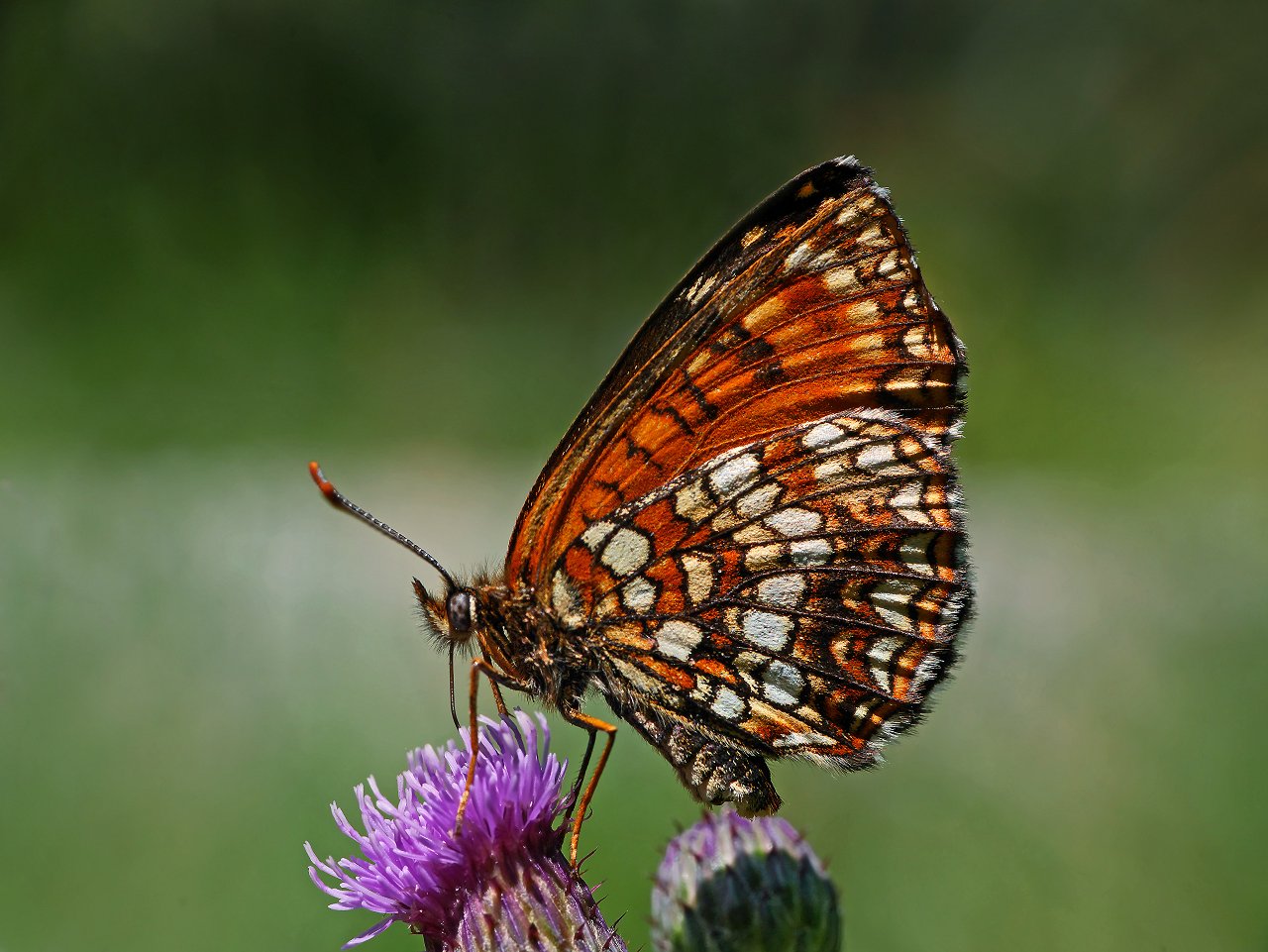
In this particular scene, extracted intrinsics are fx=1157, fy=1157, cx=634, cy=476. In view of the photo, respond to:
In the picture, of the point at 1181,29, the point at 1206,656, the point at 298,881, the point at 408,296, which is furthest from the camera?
the point at 408,296

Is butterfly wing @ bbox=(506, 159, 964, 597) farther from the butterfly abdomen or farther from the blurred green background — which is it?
the blurred green background

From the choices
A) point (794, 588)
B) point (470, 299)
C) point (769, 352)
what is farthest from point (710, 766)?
point (470, 299)

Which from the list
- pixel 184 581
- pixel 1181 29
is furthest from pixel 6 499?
pixel 1181 29

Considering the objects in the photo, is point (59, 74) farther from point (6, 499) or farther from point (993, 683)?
point (993, 683)

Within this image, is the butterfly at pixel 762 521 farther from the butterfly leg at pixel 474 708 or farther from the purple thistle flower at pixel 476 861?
the purple thistle flower at pixel 476 861

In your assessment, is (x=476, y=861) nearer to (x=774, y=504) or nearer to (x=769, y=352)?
(x=774, y=504)

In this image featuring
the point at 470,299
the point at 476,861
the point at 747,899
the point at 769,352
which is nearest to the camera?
the point at 747,899
